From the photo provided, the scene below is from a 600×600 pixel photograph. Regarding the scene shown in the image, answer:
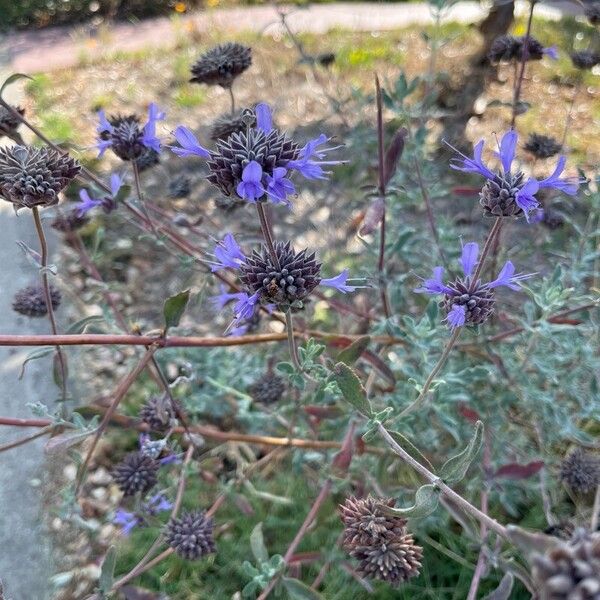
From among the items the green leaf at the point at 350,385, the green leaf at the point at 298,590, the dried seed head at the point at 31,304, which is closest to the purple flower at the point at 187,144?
the green leaf at the point at 350,385

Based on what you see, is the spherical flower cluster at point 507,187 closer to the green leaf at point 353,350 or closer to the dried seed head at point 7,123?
the green leaf at point 353,350

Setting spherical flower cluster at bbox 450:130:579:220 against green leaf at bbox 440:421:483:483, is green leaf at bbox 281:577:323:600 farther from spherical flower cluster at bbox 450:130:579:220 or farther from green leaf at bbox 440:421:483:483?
spherical flower cluster at bbox 450:130:579:220

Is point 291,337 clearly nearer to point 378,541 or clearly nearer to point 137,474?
point 378,541

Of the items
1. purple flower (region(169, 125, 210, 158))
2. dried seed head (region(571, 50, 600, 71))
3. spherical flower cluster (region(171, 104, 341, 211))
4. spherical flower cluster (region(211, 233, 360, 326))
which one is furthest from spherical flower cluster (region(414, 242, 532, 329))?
dried seed head (region(571, 50, 600, 71))

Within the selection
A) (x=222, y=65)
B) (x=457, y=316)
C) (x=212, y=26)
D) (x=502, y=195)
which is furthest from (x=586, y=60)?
(x=212, y=26)

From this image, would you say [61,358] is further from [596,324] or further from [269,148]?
[596,324]

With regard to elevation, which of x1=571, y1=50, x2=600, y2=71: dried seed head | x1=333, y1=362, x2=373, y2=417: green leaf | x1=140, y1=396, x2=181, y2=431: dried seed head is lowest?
x1=140, y1=396, x2=181, y2=431: dried seed head
